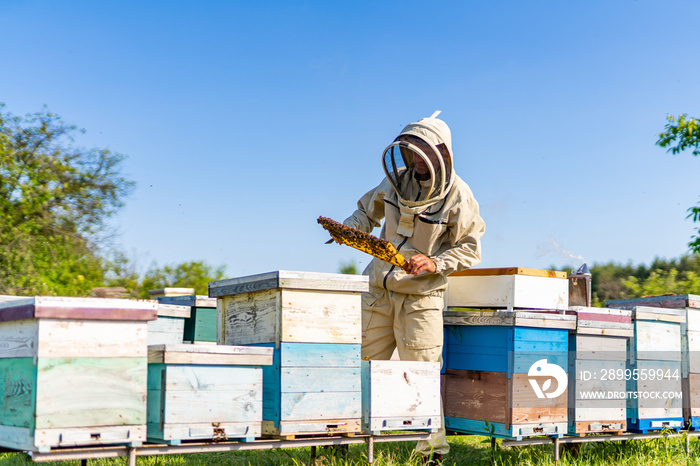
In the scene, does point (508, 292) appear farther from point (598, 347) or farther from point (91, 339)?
point (91, 339)

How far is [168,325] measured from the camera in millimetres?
5988

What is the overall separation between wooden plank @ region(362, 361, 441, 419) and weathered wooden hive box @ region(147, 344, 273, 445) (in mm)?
778

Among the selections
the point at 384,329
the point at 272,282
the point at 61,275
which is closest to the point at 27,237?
the point at 61,275

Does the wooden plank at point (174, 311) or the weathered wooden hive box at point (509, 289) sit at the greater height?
the weathered wooden hive box at point (509, 289)

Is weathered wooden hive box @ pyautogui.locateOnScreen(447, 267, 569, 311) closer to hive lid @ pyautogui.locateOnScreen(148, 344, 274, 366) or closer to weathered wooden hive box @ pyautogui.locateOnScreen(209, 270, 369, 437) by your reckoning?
weathered wooden hive box @ pyautogui.locateOnScreen(209, 270, 369, 437)

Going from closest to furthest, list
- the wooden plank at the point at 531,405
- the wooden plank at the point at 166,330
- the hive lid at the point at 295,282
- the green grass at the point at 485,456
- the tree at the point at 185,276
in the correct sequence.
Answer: the hive lid at the point at 295,282 < the wooden plank at the point at 531,405 < the green grass at the point at 485,456 < the wooden plank at the point at 166,330 < the tree at the point at 185,276

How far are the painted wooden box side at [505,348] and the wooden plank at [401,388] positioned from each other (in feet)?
2.11

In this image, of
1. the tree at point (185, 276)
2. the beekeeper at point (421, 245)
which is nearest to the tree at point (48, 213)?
A: the tree at point (185, 276)

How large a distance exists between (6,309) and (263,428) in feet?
5.25

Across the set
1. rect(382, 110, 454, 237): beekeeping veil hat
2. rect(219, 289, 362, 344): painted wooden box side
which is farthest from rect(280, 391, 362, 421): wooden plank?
rect(382, 110, 454, 237): beekeeping veil hat

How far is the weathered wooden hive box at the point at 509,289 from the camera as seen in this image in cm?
545

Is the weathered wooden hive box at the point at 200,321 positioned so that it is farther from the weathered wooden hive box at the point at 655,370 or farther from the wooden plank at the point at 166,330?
the weathered wooden hive box at the point at 655,370

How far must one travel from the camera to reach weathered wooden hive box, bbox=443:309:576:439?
5051 mm

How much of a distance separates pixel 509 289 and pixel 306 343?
6.57 feet
